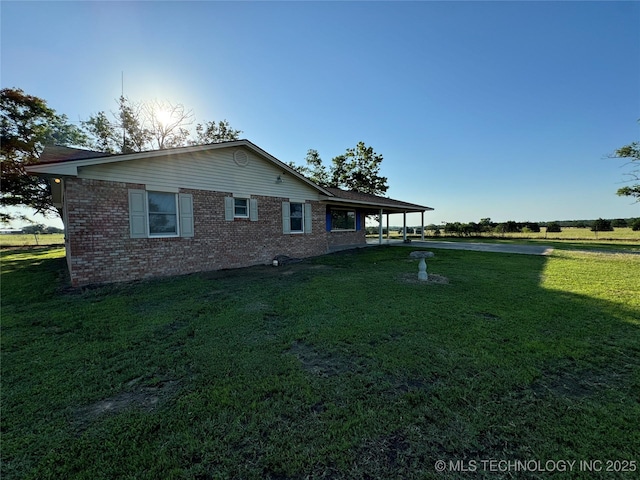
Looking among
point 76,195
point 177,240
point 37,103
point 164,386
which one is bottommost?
point 164,386

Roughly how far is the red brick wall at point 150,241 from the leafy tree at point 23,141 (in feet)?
53.0

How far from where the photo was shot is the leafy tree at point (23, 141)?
17.2m

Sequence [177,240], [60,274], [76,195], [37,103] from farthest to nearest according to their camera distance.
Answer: [37,103] → [60,274] → [177,240] → [76,195]

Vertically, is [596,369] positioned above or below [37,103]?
below

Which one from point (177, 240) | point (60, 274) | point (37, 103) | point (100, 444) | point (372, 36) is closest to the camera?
point (100, 444)

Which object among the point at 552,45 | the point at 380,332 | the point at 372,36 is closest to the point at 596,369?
the point at 380,332

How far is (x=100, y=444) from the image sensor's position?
1.87 m

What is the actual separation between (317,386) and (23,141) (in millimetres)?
26468

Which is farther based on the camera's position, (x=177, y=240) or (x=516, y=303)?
(x=177, y=240)

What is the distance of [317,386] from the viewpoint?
2.54 meters

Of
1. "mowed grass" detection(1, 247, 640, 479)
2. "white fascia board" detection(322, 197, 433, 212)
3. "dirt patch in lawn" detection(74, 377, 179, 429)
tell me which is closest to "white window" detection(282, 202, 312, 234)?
"white fascia board" detection(322, 197, 433, 212)

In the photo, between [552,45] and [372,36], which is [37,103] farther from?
[552,45]

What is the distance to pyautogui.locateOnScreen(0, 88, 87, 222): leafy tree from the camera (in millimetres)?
17172

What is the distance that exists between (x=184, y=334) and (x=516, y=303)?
19.4 feet
